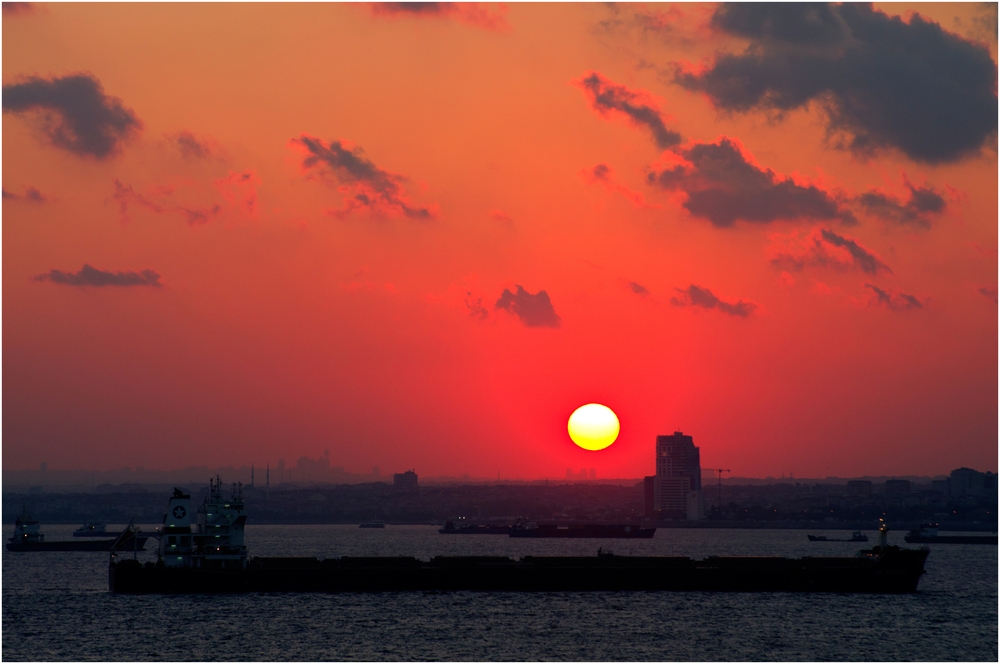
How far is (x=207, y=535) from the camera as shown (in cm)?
10506

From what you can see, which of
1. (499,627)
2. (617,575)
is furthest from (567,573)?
(499,627)

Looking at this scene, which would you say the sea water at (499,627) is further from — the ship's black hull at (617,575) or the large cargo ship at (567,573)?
the large cargo ship at (567,573)

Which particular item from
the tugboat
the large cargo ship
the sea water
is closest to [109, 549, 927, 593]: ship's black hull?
the large cargo ship

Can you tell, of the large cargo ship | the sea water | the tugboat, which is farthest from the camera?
the large cargo ship

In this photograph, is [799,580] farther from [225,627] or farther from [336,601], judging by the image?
[225,627]

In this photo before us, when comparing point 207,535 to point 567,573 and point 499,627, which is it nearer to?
point 499,627

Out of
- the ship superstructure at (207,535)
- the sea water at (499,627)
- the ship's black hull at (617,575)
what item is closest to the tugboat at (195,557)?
the ship superstructure at (207,535)

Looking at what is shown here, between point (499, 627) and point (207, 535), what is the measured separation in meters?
35.7

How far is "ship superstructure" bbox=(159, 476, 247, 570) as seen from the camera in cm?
10388

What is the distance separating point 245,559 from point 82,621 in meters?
19.6

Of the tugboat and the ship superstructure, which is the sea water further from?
the ship superstructure

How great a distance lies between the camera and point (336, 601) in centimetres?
10244

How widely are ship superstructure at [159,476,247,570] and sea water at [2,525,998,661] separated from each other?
4104mm

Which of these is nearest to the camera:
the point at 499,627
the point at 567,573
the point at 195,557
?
the point at 499,627
